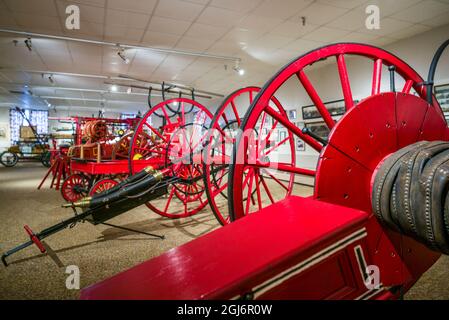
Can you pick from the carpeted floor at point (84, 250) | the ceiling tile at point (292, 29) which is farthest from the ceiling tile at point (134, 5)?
the carpeted floor at point (84, 250)

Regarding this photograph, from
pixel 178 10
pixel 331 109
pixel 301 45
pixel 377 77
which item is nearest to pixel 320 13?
pixel 301 45

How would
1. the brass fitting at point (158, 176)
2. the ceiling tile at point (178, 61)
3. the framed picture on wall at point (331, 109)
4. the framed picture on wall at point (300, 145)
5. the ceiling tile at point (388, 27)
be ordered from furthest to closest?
1. the framed picture on wall at point (300, 145)
2. the ceiling tile at point (178, 61)
3. the framed picture on wall at point (331, 109)
4. the ceiling tile at point (388, 27)
5. the brass fitting at point (158, 176)

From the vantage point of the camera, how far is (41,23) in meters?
4.76

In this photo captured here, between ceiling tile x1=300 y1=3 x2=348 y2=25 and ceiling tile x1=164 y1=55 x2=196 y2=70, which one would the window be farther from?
ceiling tile x1=300 y1=3 x2=348 y2=25

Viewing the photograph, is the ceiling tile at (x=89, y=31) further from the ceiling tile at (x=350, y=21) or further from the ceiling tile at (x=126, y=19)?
the ceiling tile at (x=350, y=21)

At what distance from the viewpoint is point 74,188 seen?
16.7 feet

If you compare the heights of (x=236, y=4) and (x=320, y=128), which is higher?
(x=236, y=4)

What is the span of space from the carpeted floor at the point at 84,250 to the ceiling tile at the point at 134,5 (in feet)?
10.9

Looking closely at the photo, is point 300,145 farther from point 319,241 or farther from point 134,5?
point 319,241

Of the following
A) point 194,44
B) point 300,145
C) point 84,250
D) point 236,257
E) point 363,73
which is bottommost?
point 84,250

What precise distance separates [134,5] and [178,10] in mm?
693

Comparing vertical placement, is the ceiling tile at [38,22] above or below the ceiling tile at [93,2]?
below

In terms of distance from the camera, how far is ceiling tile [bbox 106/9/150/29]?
14.6ft

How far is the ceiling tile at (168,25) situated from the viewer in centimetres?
473
